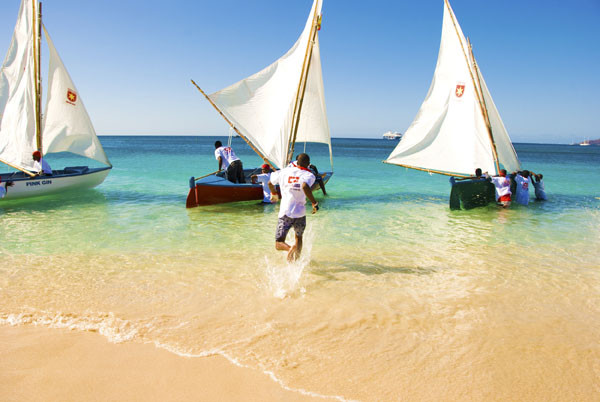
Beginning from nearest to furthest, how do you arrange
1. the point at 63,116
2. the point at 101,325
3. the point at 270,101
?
the point at 101,325 → the point at 270,101 → the point at 63,116

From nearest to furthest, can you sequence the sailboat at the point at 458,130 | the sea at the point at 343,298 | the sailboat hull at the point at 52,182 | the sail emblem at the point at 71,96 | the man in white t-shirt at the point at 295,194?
the sea at the point at 343,298 → the man in white t-shirt at the point at 295,194 → the sailboat hull at the point at 52,182 → the sailboat at the point at 458,130 → the sail emblem at the point at 71,96

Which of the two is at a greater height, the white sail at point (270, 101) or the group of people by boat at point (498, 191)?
the white sail at point (270, 101)

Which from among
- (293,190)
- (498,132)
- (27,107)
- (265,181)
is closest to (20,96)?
(27,107)

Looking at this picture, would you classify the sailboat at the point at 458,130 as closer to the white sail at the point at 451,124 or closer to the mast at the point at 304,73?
the white sail at the point at 451,124

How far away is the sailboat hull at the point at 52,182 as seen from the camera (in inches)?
490

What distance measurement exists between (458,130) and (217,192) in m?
9.37

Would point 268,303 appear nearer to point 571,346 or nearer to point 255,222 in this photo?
point 571,346

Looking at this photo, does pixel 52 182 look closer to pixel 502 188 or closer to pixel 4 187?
pixel 4 187

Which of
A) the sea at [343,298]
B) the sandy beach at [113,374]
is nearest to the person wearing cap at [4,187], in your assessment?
the sea at [343,298]

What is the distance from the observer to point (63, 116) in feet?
46.0

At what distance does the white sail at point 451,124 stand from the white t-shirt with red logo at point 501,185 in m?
0.94

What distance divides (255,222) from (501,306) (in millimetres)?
6939

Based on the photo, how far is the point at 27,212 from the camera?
11.4m

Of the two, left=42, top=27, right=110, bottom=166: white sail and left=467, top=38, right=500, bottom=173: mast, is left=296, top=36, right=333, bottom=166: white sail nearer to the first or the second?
left=467, top=38, right=500, bottom=173: mast
